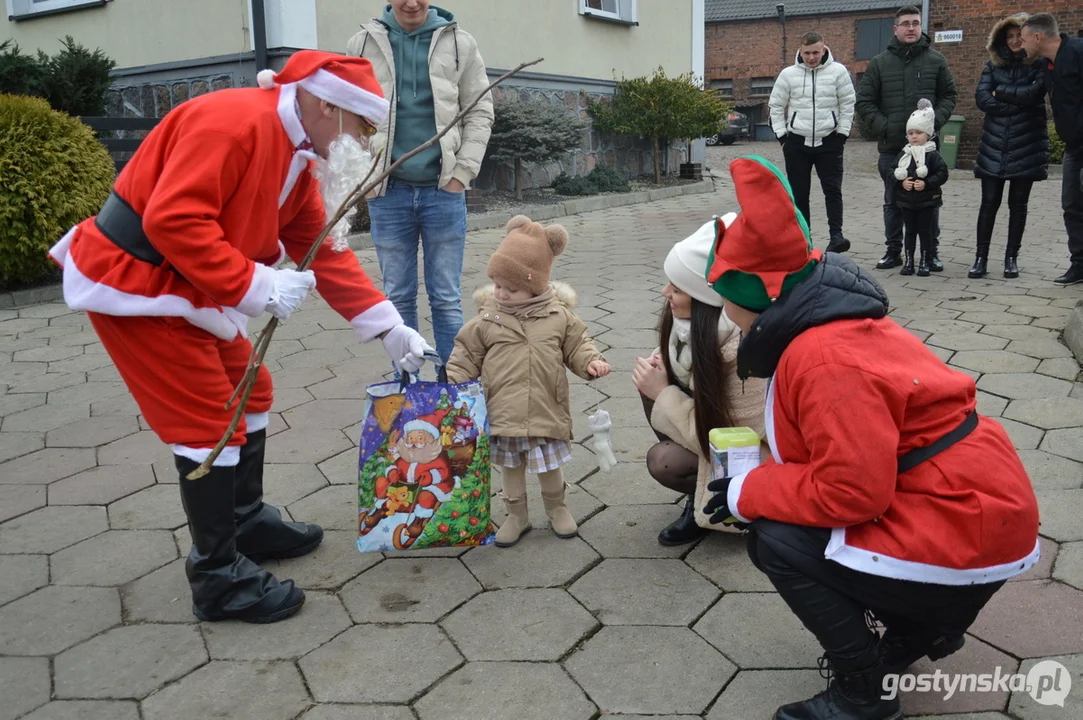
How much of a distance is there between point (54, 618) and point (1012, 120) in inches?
267

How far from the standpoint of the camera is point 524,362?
304 cm

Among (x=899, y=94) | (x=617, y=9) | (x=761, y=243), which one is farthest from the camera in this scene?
(x=617, y=9)

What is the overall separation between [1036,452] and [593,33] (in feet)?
36.6

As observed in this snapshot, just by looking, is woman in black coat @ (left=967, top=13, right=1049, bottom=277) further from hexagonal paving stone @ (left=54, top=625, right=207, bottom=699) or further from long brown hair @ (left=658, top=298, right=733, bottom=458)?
hexagonal paving stone @ (left=54, top=625, right=207, bottom=699)

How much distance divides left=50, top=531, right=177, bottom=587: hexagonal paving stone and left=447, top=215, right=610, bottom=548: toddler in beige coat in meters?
1.14

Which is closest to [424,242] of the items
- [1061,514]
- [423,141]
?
[423,141]

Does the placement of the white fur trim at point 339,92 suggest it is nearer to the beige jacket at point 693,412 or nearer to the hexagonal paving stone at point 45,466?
the beige jacket at point 693,412

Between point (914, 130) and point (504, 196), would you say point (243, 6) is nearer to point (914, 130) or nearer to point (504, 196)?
point (504, 196)

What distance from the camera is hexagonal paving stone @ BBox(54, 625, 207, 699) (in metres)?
2.40

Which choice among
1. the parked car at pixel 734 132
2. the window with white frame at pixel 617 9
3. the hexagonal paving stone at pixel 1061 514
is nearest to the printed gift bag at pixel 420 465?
the hexagonal paving stone at pixel 1061 514

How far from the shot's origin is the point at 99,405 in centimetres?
467

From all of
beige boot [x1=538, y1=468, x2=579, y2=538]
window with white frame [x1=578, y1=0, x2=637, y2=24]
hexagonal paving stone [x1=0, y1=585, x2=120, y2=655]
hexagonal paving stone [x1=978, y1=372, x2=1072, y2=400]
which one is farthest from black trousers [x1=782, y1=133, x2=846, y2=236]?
window with white frame [x1=578, y1=0, x2=637, y2=24]

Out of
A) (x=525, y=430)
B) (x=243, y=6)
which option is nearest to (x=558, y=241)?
(x=525, y=430)

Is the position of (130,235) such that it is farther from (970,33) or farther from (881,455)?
(970,33)
